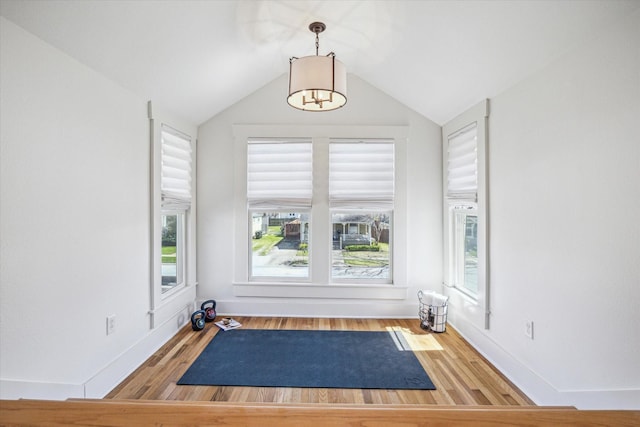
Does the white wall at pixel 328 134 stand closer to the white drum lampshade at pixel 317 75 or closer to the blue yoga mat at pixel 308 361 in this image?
the blue yoga mat at pixel 308 361

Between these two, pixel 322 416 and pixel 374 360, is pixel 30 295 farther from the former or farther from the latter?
pixel 374 360

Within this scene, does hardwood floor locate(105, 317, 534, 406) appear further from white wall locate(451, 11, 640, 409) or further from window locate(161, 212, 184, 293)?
window locate(161, 212, 184, 293)

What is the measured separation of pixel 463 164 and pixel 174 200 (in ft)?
9.84

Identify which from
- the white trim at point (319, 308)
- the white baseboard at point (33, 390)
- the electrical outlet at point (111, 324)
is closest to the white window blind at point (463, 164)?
the white trim at point (319, 308)

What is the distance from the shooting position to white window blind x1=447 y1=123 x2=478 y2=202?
9.88ft

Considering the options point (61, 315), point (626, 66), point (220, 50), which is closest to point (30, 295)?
point (61, 315)

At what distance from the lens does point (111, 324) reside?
7.66 ft

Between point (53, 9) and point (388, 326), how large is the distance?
3.69 meters

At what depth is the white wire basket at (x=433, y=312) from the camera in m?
3.31

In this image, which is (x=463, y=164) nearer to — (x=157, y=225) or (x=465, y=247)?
(x=465, y=247)

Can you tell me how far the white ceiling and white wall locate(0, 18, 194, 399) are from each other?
0.23 metres

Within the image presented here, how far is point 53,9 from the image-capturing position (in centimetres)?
167

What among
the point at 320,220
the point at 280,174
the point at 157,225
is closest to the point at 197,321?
the point at 157,225

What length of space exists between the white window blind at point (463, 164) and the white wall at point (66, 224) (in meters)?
3.03
